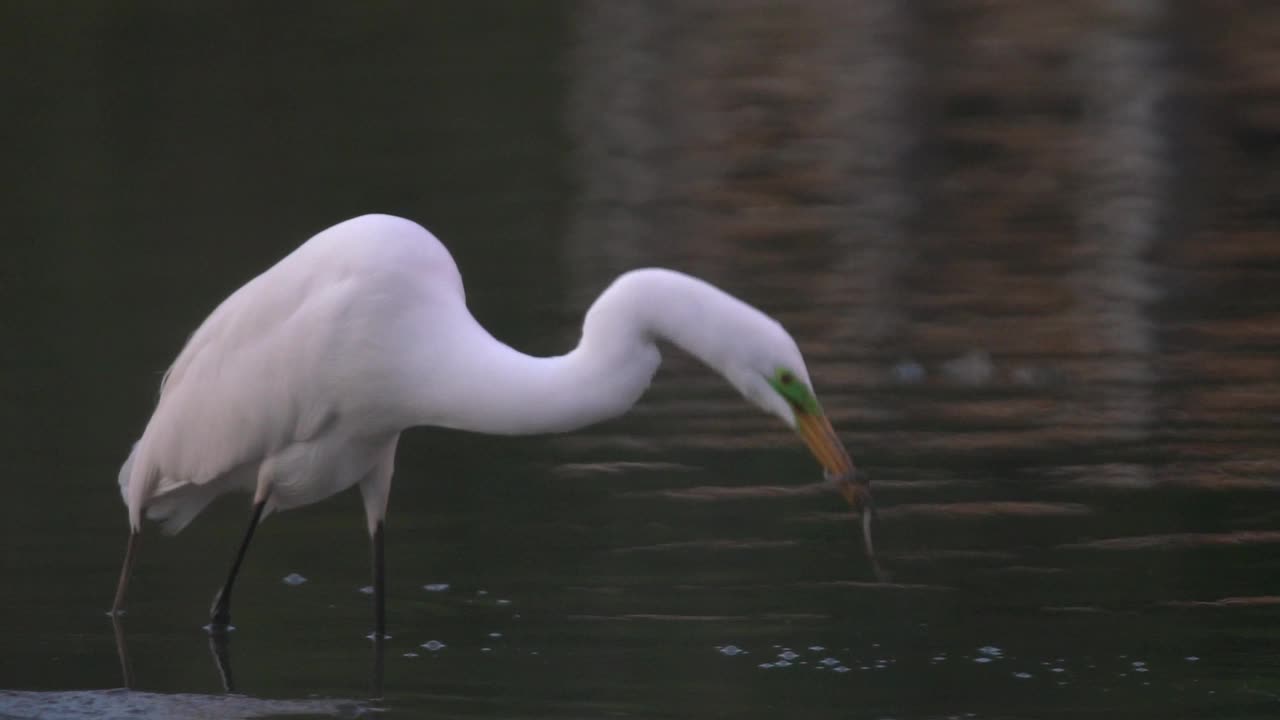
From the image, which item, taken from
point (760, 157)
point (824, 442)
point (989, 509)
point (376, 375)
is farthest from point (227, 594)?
point (760, 157)

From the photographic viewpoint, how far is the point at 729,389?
Answer: 1062 centimetres

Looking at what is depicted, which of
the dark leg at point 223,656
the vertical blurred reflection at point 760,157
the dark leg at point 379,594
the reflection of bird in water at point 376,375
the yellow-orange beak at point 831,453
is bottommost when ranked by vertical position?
the dark leg at point 223,656

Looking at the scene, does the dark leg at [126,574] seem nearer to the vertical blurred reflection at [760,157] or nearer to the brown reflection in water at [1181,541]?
the brown reflection in water at [1181,541]

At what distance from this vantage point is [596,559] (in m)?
7.80

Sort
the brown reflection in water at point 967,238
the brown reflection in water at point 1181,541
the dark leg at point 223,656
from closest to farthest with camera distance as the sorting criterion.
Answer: the dark leg at point 223,656 → the brown reflection in water at point 1181,541 → the brown reflection in water at point 967,238

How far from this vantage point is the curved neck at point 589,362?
231 inches

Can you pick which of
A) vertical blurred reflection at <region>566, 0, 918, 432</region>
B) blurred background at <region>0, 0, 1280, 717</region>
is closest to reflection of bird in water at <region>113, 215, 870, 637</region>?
blurred background at <region>0, 0, 1280, 717</region>

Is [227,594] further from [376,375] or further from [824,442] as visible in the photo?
[824,442]

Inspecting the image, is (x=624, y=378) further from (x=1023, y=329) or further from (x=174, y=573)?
(x=1023, y=329)

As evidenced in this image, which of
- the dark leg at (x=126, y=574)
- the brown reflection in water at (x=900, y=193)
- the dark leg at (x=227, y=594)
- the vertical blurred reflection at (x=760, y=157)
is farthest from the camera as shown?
the vertical blurred reflection at (x=760, y=157)

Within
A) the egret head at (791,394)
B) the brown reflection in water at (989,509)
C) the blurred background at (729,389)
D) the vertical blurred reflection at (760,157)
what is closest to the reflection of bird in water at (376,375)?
the egret head at (791,394)

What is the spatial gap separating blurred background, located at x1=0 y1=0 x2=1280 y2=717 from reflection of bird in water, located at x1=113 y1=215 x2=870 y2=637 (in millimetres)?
473

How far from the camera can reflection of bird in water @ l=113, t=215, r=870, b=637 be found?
5.88m

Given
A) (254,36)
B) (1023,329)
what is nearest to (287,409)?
(1023,329)
